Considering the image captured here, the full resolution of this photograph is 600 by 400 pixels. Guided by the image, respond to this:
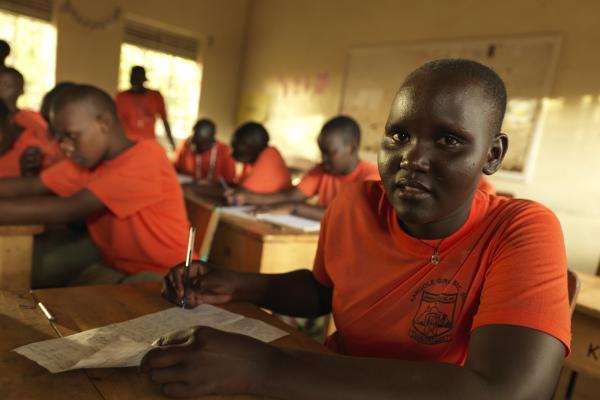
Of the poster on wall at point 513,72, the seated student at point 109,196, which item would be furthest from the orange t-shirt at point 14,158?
the poster on wall at point 513,72

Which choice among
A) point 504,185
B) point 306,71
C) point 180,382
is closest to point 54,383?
point 180,382

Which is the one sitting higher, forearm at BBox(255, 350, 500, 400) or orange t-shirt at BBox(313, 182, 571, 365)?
orange t-shirt at BBox(313, 182, 571, 365)

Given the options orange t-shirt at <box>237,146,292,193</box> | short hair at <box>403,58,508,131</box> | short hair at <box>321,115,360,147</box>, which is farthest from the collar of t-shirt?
orange t-shirt at <box>237,146,292,193</box>

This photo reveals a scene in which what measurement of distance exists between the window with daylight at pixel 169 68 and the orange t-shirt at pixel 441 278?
5.66 metres

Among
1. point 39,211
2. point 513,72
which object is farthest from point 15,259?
point 513,72

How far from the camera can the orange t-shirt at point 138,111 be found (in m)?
5.30

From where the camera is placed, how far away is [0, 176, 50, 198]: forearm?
6.59ft

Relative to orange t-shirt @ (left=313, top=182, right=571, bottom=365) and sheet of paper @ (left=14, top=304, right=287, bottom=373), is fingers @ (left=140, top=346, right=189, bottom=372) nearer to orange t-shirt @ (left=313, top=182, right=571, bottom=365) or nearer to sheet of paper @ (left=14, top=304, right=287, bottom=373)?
sheet of paper @ (left=14, top=304, right=287, bottom=373)

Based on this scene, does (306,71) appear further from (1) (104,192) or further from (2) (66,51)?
(1) (104,192)

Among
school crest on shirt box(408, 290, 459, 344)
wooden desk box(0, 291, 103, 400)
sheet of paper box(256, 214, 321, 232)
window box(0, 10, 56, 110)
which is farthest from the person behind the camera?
window box(0, 10, 56, 110)

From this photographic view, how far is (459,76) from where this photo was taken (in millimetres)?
779

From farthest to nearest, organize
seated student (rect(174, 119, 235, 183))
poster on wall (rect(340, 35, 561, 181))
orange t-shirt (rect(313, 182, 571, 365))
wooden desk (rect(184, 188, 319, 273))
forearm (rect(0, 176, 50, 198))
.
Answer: seated student (rect(174, 119, 235, 183)), poster on wall (rect(340, 35, 561, 181)), wooden desk (rect(184, 188, 319, 273)), forearm (rect(0, 176, 50, 198)), orange t-shirt (rect(313, 182, 571, 365))

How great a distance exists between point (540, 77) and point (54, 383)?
382 cm

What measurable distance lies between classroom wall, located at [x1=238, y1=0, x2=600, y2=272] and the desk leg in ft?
11.2
